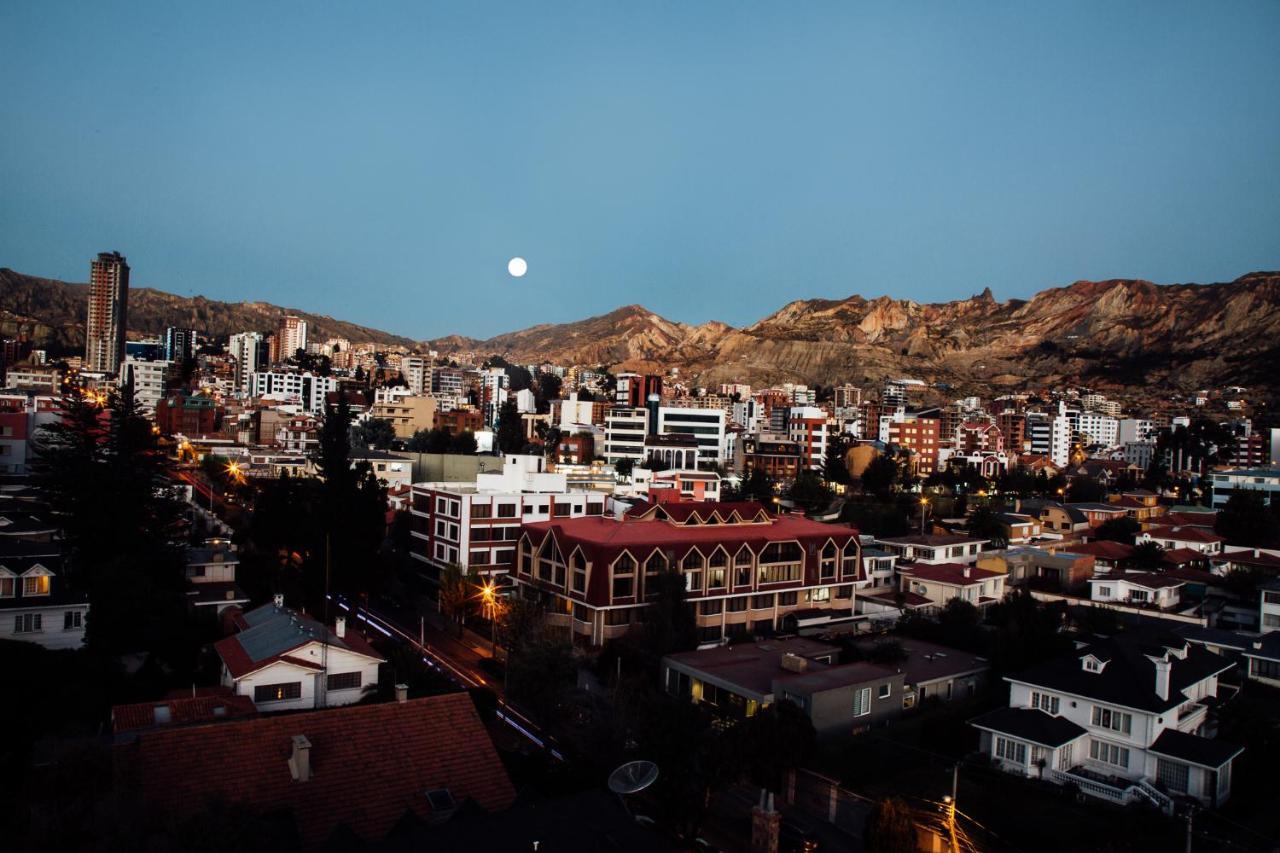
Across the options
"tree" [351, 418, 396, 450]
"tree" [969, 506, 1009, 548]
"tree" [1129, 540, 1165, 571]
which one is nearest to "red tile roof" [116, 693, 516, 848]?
"tree" [1129, 540, 1165, 571]

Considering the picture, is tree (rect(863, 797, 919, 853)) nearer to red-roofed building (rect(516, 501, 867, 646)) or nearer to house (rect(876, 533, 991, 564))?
red-roofed building (rect(516, 501, 867, 646))

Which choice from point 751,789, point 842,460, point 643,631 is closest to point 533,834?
point 751,789

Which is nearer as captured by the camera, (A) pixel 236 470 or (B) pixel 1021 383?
(A) pixel 236 470

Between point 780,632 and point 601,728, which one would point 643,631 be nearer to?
point 780,632

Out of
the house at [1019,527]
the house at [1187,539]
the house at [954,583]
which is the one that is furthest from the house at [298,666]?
the house at [1187,539]

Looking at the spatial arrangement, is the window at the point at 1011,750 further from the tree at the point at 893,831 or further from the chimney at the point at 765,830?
the tree at the point at 893,831

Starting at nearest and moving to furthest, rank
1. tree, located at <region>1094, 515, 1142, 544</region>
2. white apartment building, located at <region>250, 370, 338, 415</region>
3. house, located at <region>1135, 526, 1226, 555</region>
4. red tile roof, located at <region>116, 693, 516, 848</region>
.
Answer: red tile roof, located at <region>116, 693, 516, 848</region>
house, located at <region>1135, 526, 1226, 555</region>
tree, located at <region>1094, 515, 1142, 544</region>
white apartment building, located at <region>250, 370, 338, 415</region>

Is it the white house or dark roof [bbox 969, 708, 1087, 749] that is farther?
the white house
